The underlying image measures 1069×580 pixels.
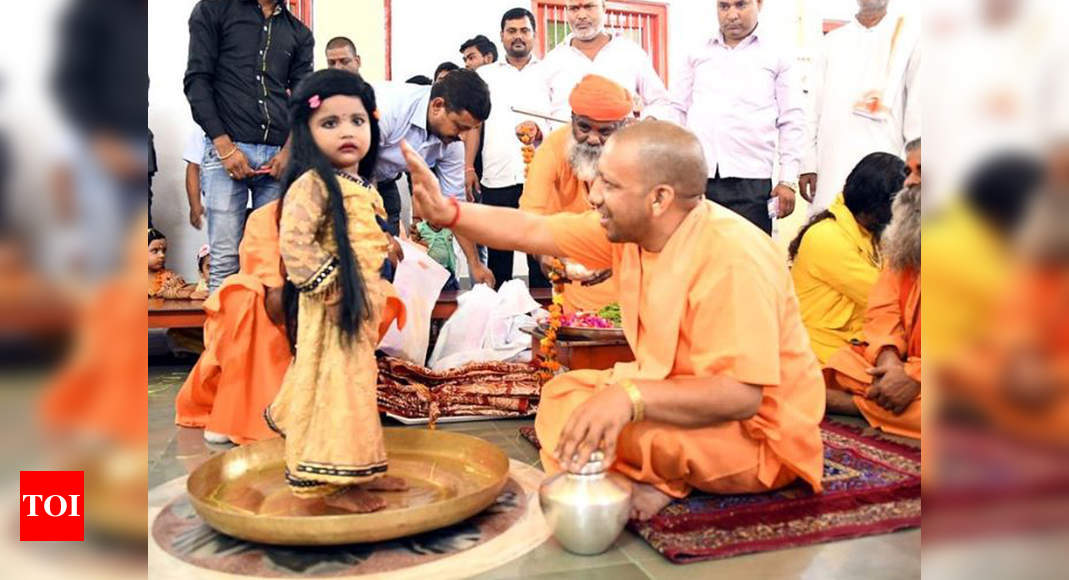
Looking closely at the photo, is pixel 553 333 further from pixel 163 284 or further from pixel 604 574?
pixel 163 284

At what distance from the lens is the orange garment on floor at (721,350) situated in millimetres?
2635

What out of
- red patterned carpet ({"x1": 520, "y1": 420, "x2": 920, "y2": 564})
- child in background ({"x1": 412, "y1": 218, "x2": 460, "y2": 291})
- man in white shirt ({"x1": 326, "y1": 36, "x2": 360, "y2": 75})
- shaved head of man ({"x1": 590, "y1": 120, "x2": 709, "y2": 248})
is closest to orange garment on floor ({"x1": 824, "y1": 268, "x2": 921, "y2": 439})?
red patterned carpet ({"x1": 520, "y1": 420, "x2": 920, "y2": 564})

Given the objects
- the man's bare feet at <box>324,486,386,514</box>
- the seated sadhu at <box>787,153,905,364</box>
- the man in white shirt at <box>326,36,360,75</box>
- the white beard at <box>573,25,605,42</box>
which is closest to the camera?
the man's bare feet at <box>324,486,386,514</box>

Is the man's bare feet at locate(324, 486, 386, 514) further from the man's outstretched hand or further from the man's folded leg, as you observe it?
the man's outstretched hand

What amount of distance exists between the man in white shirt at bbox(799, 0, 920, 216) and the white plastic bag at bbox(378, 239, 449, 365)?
10.2ft

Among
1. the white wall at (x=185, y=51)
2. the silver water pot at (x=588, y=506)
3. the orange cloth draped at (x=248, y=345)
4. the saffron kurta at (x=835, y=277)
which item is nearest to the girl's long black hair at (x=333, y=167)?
the silver water pot at (x=588, y=506)

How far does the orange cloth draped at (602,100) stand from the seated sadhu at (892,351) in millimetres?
1416

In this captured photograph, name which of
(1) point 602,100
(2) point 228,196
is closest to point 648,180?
(1) point 602,100

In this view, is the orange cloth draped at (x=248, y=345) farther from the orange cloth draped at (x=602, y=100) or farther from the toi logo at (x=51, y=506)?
the toi logo at (x=51, y=506)

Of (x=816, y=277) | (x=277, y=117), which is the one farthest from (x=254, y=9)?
(x=816, y=277)

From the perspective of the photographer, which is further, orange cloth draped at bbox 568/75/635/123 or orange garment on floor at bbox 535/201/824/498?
orange cloth draped at bbox 568/75/635/123

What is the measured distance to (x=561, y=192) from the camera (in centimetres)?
485

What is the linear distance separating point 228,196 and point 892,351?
365 cm

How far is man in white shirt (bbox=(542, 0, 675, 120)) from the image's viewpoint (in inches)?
240
